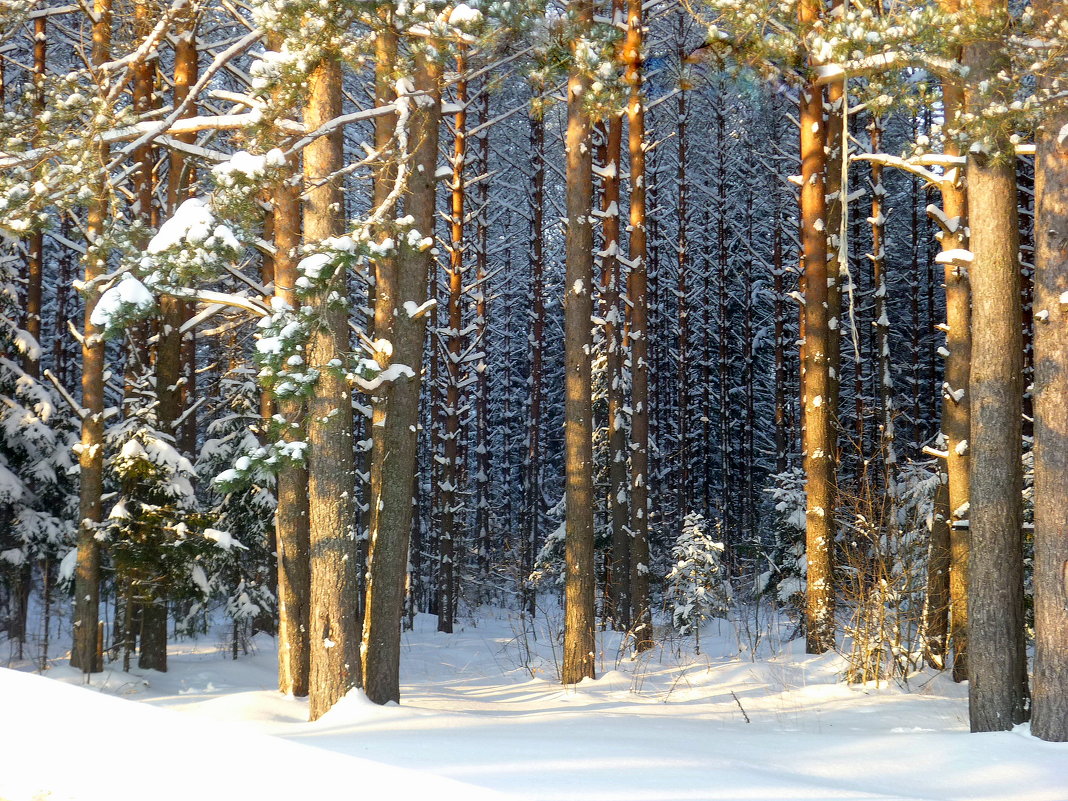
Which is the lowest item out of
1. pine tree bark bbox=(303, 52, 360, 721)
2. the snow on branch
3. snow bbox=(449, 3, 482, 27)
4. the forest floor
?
the forest floor

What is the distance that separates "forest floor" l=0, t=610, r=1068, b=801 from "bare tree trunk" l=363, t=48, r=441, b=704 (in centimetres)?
82

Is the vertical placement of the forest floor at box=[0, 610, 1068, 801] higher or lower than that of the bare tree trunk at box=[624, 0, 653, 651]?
lower

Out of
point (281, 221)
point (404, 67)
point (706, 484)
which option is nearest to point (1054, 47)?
point (404, 67)

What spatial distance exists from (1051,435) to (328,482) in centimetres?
562

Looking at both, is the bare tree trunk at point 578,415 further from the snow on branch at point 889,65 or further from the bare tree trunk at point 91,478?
the bare tree trunk at point 91,478

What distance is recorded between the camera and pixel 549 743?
542 cm

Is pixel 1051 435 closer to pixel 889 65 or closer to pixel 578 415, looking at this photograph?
pixel 889 65

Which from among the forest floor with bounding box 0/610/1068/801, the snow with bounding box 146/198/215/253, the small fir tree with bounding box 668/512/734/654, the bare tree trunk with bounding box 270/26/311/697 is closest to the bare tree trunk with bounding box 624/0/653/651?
the small fir tree with bounding box 668/512/734/654

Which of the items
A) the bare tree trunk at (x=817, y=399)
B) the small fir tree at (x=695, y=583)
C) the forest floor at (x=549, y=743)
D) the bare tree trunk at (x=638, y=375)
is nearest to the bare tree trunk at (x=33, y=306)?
the forest floor at (x=549, y=743)

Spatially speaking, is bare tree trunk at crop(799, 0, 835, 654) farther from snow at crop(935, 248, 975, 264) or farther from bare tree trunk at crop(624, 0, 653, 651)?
snow at crop(935, 248, 975, 264)

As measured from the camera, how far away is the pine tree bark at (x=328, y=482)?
7.45 metres

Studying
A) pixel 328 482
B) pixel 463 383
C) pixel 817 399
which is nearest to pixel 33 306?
pixel 463 383

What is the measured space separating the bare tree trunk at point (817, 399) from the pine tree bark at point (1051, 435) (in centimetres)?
485

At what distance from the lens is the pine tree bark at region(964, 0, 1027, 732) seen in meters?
6.41
